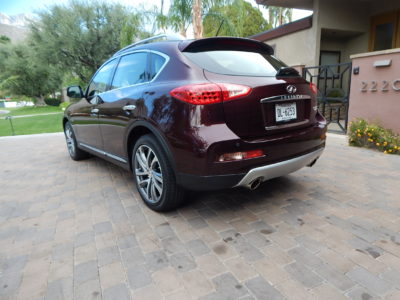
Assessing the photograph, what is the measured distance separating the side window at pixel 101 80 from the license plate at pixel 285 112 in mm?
2362

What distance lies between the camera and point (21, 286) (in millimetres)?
1877

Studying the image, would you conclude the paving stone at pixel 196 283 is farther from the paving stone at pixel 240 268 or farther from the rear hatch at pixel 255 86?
the rear hatch at pixel 255 86

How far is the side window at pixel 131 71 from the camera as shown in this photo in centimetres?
300

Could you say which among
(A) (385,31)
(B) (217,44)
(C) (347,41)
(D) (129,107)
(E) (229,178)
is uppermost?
(A) (385,31)

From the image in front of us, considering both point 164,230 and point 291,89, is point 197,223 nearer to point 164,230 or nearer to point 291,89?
point 164,230

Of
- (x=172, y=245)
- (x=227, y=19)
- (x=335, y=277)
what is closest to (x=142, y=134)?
(x=172, y=245)

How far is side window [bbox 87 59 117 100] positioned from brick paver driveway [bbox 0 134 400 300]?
1324 mm

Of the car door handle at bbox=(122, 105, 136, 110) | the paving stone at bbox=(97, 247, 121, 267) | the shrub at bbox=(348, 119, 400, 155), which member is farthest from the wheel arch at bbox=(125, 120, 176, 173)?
the shrub at bbox=(348, 119, 400, 155)

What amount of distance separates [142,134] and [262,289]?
1.86 m

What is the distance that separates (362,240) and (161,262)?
5.27 ft

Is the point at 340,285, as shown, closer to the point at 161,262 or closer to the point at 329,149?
the point at 161,262

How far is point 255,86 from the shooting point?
2.32m

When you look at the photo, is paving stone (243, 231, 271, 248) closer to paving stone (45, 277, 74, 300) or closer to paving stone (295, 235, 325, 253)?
paving stone (295, 235, 325, 253)

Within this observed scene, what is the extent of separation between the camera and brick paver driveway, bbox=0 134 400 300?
1803 mm
